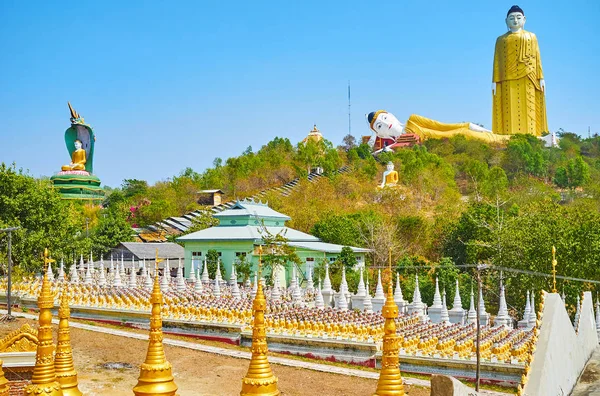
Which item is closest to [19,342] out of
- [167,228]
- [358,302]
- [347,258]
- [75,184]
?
[358,302]

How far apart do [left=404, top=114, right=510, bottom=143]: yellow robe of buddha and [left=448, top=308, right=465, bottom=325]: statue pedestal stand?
6197 cm

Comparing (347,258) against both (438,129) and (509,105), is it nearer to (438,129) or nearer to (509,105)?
(509,105)

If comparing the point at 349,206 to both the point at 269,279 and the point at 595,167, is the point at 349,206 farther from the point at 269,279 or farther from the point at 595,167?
the point at 595,167

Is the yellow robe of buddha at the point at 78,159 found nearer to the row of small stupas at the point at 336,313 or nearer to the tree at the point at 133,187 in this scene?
the tree at the point at 133,187

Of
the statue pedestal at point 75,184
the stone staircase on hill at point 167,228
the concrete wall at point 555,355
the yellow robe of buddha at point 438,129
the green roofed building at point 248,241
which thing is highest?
the yellow robe of buddha at point 438,129

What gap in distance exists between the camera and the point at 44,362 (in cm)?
689

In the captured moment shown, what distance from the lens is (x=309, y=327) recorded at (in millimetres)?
18438

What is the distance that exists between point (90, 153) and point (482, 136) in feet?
152

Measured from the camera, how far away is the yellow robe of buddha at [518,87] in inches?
2899

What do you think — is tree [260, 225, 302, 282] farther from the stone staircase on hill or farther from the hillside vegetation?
the stone staircase on hill

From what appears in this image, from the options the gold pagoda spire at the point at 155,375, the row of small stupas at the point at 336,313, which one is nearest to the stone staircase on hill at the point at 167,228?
the row of small stupas at the point at 336,313

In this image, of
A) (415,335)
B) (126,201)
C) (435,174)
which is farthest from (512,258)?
(126,201)

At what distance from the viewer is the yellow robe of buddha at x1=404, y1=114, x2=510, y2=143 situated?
270 ft

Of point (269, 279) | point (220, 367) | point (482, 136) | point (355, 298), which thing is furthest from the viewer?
point (482, 136)
